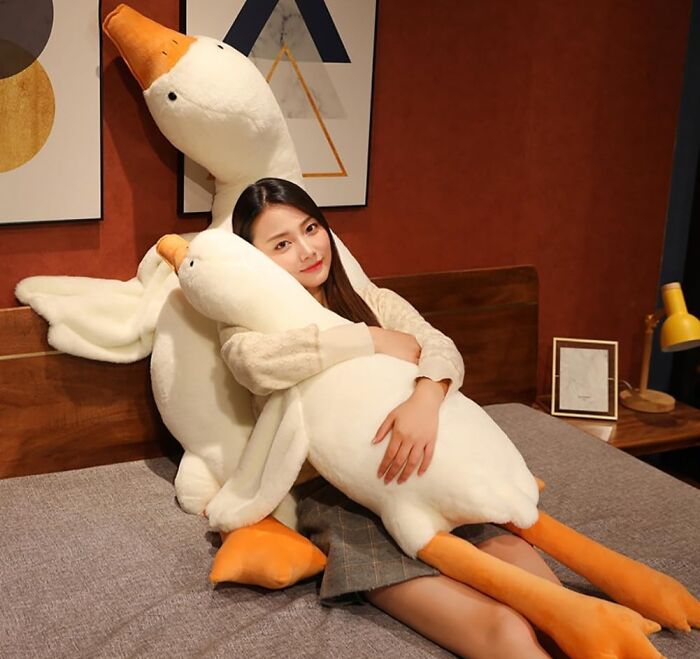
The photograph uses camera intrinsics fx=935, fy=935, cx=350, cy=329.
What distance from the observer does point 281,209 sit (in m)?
1.87

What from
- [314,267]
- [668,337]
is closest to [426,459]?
[314,267]

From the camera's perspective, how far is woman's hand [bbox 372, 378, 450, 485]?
1.59 metres

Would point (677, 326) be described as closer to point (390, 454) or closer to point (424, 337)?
point (424, 337)

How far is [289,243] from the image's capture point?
1.88 meters

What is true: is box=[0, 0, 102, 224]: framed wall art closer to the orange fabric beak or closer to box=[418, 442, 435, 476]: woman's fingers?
the orange fabric beak

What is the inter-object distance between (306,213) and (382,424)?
50 centimetres

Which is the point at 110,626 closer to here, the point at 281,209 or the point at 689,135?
the point at 281,209

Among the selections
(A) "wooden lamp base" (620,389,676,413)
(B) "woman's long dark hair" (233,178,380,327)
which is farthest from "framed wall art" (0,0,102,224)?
(A) "wooden lamp base" (620,389,676,413)

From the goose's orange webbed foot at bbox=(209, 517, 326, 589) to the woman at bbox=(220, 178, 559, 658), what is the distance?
0.04 m

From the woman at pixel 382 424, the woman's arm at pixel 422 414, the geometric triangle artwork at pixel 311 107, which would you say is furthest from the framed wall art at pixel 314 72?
the woman's arm at pixel 422 414

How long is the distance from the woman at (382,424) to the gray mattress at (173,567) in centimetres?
6

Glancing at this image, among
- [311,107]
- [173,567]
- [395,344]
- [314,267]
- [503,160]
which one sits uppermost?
[311,107]

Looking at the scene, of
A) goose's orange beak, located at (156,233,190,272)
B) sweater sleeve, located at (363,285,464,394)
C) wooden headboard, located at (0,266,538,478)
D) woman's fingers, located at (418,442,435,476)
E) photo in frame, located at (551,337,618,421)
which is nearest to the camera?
woman's fingers, located at (418,442,435,476)

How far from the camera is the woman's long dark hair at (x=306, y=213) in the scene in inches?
73.8
